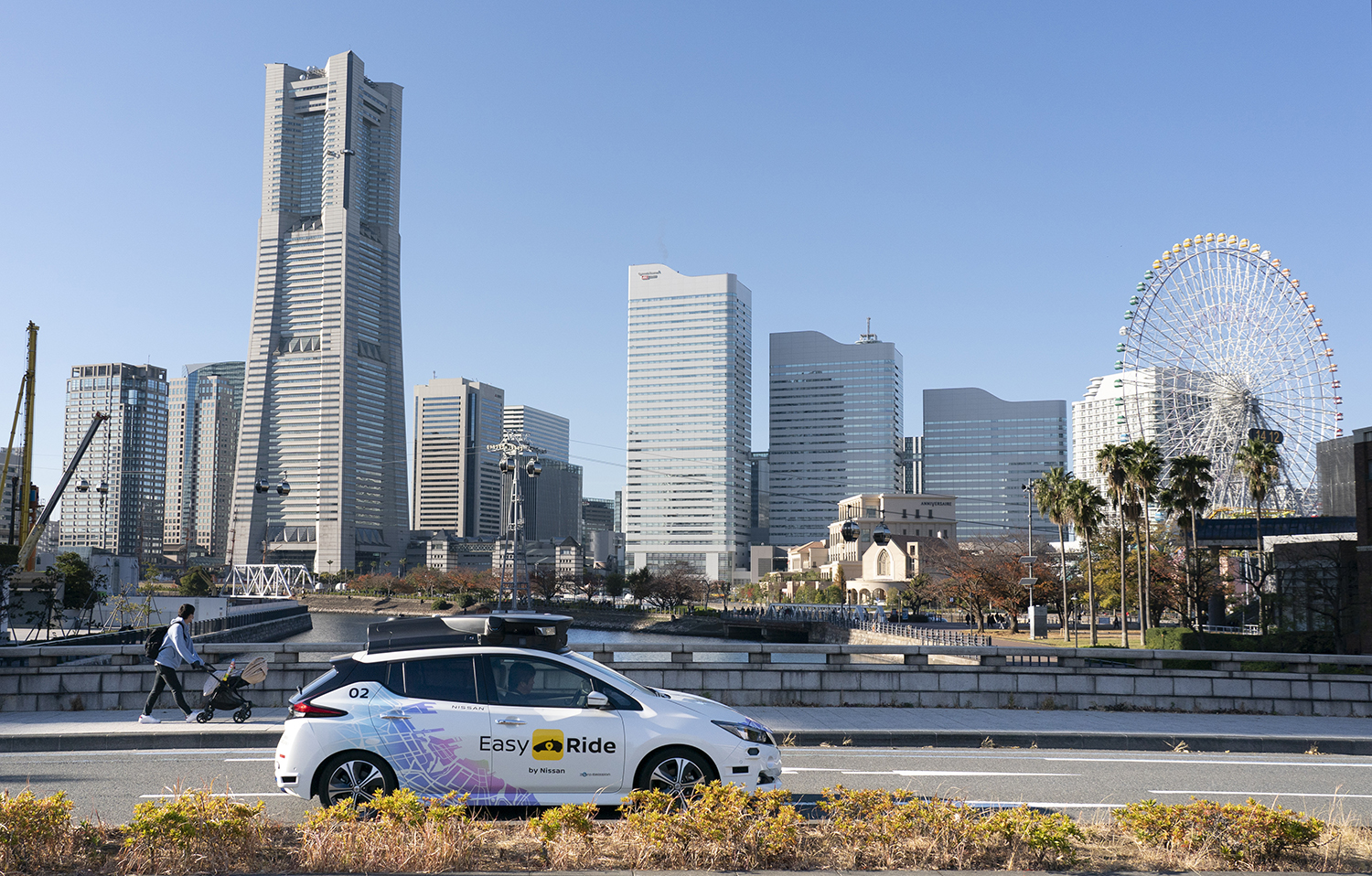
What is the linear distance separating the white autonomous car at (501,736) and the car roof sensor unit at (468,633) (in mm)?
405

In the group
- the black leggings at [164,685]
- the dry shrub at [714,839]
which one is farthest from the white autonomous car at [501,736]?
the black leggings at [164,685]

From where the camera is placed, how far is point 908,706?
17.9 meters

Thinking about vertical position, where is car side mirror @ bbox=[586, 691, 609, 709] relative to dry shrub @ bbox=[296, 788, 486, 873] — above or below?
above

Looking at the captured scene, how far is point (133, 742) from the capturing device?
13812mm

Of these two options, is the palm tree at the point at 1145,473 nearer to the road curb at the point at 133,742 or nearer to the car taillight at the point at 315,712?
the road curb at the point at 133,742

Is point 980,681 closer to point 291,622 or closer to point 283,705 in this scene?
point 283,705

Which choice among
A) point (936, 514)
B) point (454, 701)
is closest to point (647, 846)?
point (454, 701)

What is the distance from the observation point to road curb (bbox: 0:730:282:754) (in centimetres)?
1362

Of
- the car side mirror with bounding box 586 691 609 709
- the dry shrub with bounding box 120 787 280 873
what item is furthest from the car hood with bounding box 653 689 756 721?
the dry shrub with bounding box 120 787 280 873

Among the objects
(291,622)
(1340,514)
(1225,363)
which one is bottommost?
(291,622)

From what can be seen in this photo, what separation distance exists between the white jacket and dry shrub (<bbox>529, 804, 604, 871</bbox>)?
9.50 m

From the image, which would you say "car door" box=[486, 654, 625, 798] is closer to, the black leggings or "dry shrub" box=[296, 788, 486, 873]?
"dry shrub" box=[296, 788, 486, 873]

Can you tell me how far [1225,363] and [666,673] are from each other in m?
70.1

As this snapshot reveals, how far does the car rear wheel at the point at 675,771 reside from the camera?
8984mm
